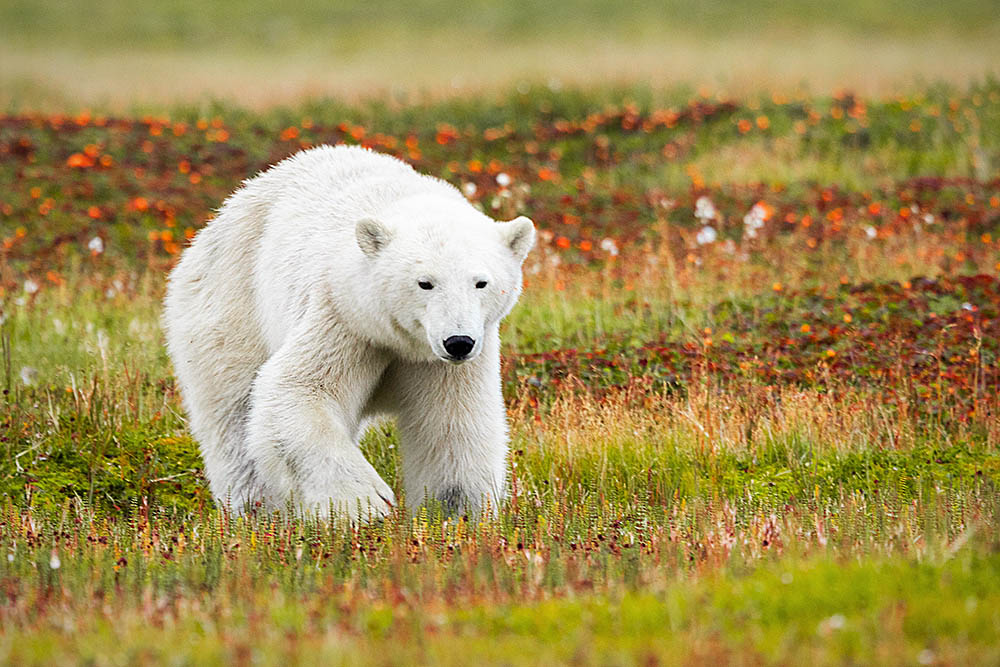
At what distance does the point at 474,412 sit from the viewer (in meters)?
6.22

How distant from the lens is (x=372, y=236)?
19.4 ft

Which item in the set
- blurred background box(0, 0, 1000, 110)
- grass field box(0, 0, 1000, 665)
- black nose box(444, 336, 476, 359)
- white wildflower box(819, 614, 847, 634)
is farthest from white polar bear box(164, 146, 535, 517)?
blurred background box(0, 0, 1000, 110)

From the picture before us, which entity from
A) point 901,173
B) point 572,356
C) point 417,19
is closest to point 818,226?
point 901,173

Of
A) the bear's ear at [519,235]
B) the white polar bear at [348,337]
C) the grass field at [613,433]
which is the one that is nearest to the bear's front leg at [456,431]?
the white polar bear at [348,337]

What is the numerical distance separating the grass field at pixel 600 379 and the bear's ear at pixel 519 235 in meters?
1.31

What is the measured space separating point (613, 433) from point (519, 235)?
6.25 feet

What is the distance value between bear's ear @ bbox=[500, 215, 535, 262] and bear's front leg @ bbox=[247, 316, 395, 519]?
86 cm

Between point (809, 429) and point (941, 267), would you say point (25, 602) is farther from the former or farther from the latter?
point (941, 267)

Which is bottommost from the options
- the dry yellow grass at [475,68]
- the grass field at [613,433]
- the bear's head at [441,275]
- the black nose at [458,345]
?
the grass field at [613,433]

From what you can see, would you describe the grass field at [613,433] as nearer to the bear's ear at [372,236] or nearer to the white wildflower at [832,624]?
the white wildflower at [832,624]

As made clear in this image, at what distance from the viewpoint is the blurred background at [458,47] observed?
22422 mm

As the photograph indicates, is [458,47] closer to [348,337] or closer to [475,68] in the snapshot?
[475,68]

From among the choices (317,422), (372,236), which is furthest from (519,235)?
(317,422)

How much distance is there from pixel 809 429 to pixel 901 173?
1036cm
